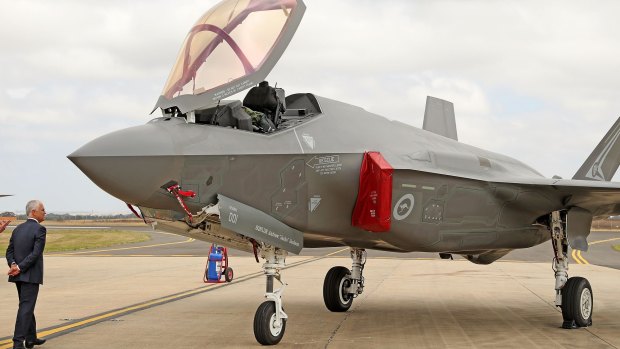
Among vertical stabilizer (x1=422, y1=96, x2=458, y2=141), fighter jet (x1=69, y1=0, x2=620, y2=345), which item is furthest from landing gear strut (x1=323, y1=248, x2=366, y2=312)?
vertical stabilizer (x1=422, y1=96, x2=458, y2=141)

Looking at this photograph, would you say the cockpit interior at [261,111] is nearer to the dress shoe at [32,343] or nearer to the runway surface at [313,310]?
the runway surface at [313,310]

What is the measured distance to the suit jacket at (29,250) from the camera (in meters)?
8.76

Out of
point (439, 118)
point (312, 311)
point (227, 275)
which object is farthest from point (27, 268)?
point (227, 275)

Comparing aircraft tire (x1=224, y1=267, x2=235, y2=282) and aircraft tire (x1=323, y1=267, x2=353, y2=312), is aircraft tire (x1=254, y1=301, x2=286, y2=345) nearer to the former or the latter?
aircraft tire (x1=323, y1=267, x2=353, y2=312)

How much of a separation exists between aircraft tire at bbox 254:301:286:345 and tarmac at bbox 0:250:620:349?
0.36 metres

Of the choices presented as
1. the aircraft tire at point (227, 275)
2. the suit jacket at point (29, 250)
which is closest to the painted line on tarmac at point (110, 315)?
the aircraft tire at point (227, 275)

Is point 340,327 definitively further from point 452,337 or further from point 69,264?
point 69,264

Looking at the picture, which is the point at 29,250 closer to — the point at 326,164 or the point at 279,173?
the point at 279,173

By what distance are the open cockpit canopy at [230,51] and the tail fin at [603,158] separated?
829 centimetres

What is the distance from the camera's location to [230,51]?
872 cm

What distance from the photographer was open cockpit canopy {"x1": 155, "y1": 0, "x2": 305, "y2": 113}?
859 centimetres

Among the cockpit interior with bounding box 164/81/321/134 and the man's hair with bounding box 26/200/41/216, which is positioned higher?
the cockpit interior with bounding box 164/81/321/134

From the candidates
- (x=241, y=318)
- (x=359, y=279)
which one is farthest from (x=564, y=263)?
(x=241, y=318)

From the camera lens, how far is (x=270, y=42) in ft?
29.0
